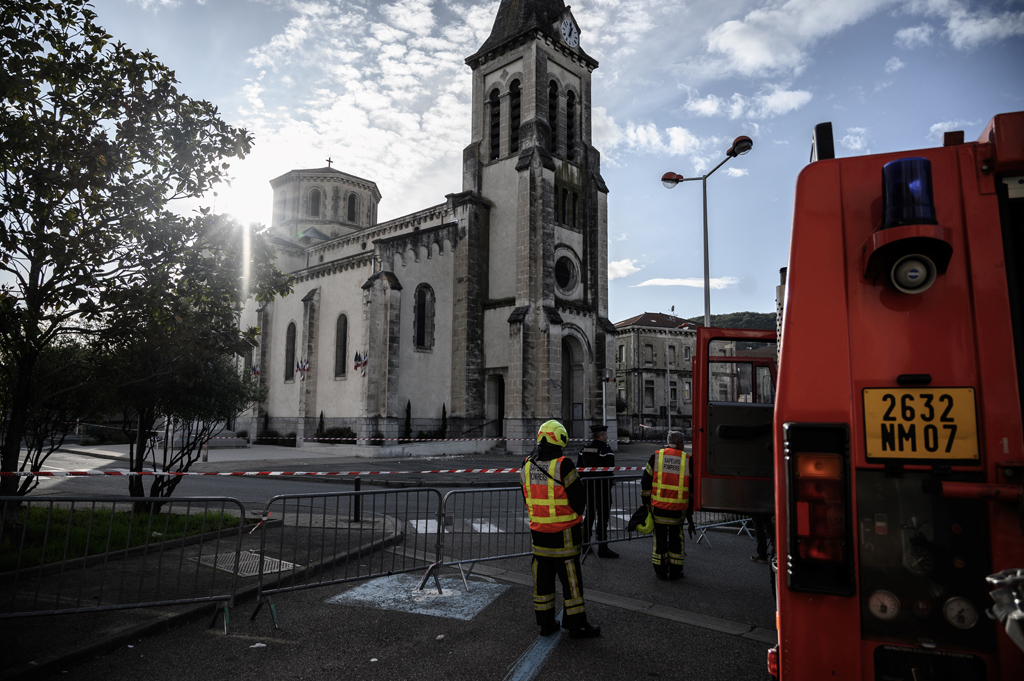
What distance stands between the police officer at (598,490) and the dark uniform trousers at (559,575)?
104 inches

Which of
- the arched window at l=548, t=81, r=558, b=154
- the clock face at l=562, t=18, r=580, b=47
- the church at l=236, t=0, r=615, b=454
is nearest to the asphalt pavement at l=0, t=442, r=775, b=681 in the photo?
the church at l=236, t=0, r=615, b=454

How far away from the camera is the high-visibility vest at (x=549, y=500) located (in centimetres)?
500

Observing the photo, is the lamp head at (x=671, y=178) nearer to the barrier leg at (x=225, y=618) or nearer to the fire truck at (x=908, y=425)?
the fire truck at (x=908, y=425)

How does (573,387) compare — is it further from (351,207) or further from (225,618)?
(225,618)

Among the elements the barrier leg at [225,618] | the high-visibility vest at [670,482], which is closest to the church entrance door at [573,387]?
the high-visibility vest at [670,482]

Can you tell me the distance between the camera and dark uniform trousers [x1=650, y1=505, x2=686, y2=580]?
6680 mm

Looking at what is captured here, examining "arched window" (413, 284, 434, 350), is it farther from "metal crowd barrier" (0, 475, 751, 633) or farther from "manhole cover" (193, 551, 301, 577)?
"manhole cover" (193, 551, 301, 577)

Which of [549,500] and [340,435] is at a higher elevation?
[549,500]

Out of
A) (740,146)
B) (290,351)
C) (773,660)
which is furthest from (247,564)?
(290,351)

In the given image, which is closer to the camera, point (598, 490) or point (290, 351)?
point (598, 490)

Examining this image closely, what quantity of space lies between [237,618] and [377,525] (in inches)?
158

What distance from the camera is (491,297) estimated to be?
2838 cm

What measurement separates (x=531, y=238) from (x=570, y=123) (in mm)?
7317

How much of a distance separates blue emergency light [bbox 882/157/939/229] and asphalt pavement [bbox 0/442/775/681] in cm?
319
